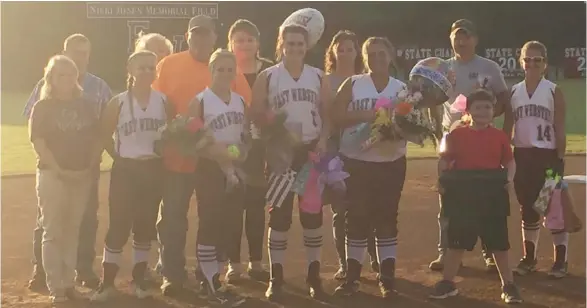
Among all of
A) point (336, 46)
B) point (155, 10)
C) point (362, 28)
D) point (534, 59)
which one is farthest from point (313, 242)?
point (362, 28)

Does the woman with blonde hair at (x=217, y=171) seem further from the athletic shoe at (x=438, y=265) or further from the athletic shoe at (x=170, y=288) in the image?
the athletic shoe at (x=438, y=265)

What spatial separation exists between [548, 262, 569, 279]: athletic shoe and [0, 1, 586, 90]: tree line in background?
51.8ft

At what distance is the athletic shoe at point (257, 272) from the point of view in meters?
5.74

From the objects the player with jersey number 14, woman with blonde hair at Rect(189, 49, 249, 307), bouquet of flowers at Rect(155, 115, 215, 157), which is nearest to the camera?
bouquet of flowers at Rect(155, 115, 215, 157)

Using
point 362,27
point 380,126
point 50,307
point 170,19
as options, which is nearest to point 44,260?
point 50,307

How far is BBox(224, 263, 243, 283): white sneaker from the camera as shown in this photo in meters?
5.71

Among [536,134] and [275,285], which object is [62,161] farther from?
[536,134]

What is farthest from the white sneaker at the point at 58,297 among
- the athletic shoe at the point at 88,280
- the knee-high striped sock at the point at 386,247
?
the knee-high striped sock at the point at 386,247

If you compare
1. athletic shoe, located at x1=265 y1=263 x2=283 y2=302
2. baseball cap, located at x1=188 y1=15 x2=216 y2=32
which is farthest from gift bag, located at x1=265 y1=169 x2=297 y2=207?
baseball cap, located at x1=188 y1=15 x2=216 y2=32

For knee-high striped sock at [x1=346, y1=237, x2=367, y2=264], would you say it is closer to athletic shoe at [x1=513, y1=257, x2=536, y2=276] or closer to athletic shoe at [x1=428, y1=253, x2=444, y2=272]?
athletic shoe at [x1=428, y1=253, x2=444, y2=272]

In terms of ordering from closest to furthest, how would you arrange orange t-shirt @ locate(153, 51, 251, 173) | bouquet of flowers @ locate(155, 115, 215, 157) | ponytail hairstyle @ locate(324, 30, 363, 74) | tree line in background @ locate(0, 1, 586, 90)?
bouquet of flowers @ locate(155, 115, 215, 157), orange t-shirt @ locate(153, 51, 251, 173), ponytail hairstyle @ locate(324, 30, 363, 74), tree line in background @ locate(0, 1, 586, 90)

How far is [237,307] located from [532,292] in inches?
82.3

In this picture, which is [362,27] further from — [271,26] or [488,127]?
[488,127]

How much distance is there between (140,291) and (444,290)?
2.13 meters
